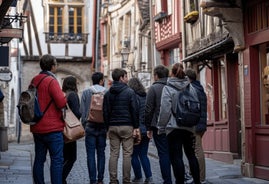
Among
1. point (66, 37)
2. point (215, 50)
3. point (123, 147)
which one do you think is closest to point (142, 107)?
point (123, 147)

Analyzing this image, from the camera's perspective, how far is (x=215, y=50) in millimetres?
14586

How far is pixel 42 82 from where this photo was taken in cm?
823

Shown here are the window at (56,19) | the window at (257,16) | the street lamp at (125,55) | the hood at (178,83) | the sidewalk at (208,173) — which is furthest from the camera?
the window at (56,19)

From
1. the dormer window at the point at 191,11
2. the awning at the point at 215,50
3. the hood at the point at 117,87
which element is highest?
the dormer window at the point at 191,11

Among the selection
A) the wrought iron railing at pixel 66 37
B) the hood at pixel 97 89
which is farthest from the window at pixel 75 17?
the hood at pixel 97 89

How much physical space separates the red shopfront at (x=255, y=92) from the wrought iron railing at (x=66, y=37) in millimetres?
24461

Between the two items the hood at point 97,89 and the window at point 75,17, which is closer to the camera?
the hood at point 97,89

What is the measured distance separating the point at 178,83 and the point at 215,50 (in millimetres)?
5621

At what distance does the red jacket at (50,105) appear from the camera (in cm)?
811

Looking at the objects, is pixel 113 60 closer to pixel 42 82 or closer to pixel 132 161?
pixel 132 161

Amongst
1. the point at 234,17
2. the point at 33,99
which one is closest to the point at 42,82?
the point at 33,99

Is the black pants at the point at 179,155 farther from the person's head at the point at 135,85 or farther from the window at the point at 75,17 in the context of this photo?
the window at the point at 75,17

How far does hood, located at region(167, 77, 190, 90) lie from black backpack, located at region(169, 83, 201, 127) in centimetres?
10

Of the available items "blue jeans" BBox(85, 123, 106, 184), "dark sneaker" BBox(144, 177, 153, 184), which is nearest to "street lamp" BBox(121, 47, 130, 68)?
"dark sneaker" BBox(144, 177, 153, 184)
